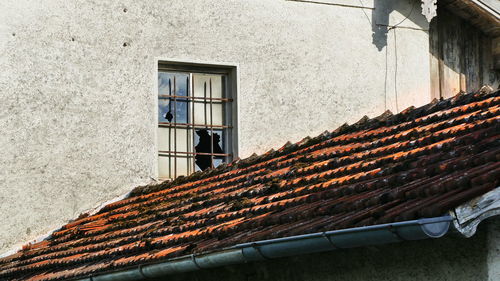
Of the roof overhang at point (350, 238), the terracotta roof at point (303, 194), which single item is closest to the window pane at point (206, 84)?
the terracotta roof at point (303, 194)

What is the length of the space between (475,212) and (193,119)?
22.3 ft

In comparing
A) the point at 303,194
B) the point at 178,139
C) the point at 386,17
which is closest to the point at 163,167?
the point at 178,139

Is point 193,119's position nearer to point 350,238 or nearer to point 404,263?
point 404,263

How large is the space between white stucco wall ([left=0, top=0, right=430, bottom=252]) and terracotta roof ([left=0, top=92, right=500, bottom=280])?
510 mm

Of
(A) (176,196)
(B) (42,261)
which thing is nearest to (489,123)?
(A) (176,196)

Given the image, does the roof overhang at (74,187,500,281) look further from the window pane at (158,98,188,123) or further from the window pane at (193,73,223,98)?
the window pane at (193,73,223,98)

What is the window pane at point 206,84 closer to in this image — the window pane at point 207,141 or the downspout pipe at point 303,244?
the window pane at point 207,141

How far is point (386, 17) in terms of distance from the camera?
Answer: 12.9 meters

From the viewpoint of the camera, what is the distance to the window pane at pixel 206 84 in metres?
12.0

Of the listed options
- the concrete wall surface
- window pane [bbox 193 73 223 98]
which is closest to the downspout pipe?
the concrete wall surface

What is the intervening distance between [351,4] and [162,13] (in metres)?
2.44

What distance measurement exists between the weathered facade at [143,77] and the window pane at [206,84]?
226mm

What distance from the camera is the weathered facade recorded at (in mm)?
11023

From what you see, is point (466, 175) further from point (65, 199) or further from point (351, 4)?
point (351, 4)
